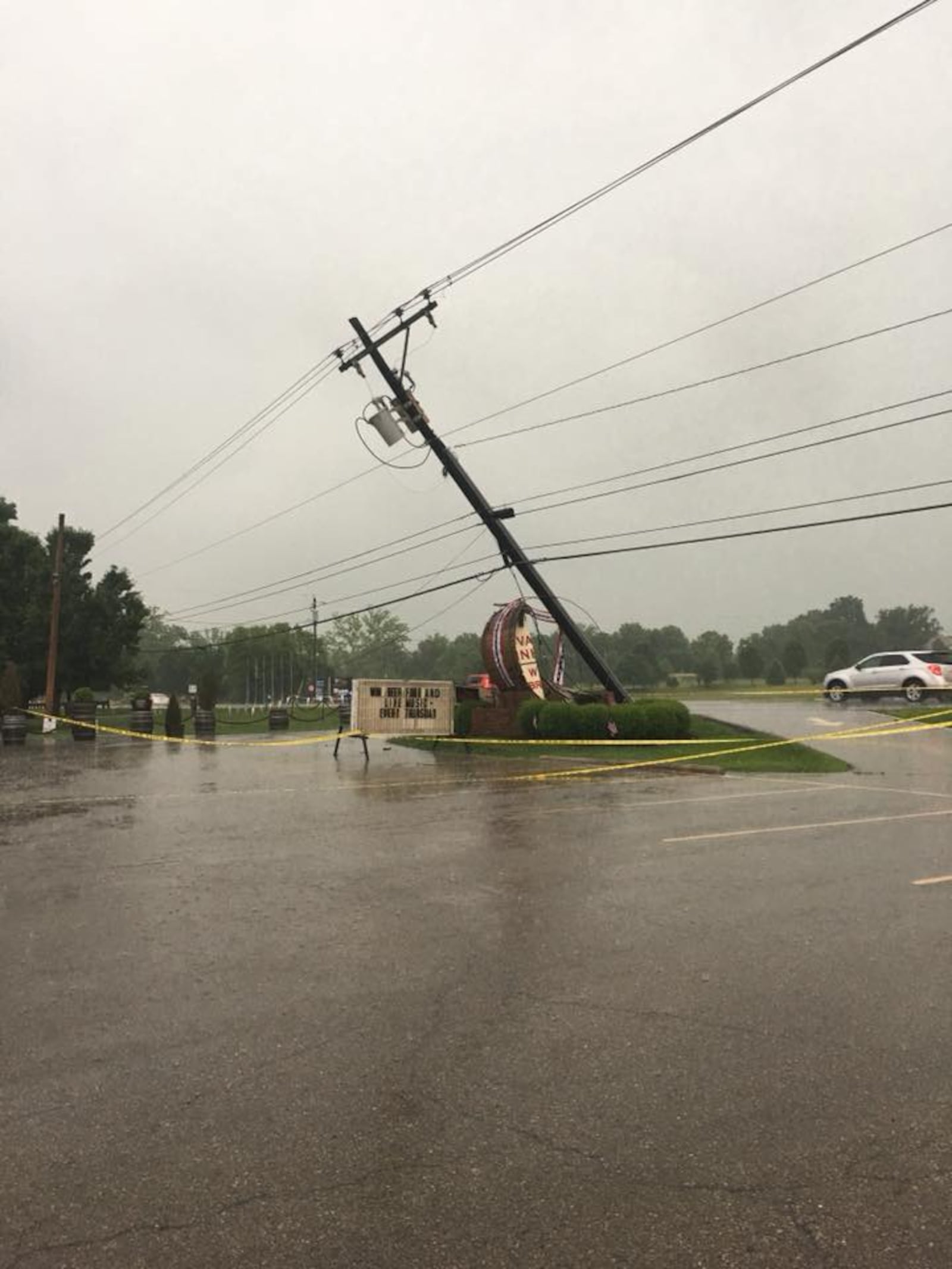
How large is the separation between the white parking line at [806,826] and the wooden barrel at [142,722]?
26.2 meters

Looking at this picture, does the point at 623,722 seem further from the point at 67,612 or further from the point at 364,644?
the point at 364,644

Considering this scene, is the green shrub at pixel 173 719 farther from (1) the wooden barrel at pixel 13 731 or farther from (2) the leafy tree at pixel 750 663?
(2) the leafy tree at pixel 750 663

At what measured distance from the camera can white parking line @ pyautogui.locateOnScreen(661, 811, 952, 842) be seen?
908 cm

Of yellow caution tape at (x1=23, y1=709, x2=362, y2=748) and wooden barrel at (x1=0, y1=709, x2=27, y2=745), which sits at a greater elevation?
wooden barrel at (x1=0, y1=709, x2=27, y2=745)

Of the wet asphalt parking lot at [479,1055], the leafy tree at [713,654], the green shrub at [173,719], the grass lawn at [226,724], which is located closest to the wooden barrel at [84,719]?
the grass lawn at [226,724]

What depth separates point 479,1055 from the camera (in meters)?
3.88

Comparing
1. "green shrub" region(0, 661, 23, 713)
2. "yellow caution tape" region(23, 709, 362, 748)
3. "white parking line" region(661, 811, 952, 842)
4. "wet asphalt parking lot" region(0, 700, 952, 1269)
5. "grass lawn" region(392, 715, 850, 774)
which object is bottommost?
"wet asphalt parking lot" region(0, 700, 952, 1269)

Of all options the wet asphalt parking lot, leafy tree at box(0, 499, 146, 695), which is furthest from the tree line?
the wet asphalt parking lot

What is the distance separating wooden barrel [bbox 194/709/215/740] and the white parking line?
2563 cm

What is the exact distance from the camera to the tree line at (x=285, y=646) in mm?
45406

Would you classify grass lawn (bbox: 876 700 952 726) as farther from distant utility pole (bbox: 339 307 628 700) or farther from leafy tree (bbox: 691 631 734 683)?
leafy tree (bbox: 691 631 734 683)

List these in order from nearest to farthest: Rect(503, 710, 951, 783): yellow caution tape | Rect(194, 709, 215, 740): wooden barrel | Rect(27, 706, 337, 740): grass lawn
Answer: Rect(503, 710, 951, 783): yellow caution tape
Rect(194, 709, 215, 740): wooden barrel
Rect(27, 706, 337, 740): grass lawn

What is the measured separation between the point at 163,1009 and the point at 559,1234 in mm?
2567

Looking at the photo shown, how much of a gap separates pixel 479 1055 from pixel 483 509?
21.0 metres
